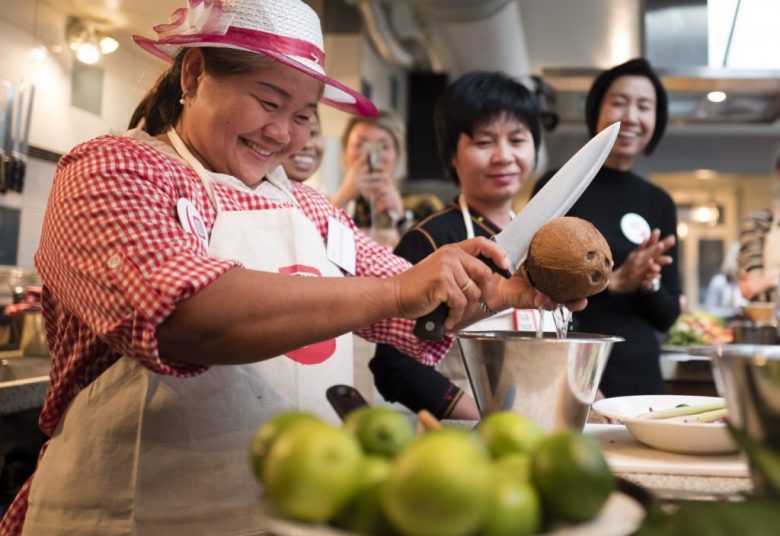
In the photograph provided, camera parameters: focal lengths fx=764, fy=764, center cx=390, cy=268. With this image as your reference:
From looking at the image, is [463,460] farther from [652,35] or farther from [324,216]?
[652,35]

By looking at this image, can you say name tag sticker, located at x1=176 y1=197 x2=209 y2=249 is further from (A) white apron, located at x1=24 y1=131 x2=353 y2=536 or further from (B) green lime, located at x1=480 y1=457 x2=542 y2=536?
(B) green lime, located at x1=480 y1=457 x2=542 y2=536

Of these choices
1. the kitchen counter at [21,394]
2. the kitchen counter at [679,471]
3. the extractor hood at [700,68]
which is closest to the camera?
the kitchen counter at [679,471]

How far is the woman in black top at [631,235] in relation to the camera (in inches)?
94.3

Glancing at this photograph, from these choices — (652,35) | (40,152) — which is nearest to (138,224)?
(40,152)

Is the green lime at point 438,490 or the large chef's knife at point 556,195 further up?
the large chef's knife at point 556,195

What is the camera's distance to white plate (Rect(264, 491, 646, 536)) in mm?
578

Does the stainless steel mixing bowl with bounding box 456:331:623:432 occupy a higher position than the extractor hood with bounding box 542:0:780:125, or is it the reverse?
the extractor hood with bounding box 542:0:780:125

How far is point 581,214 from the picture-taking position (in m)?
2.55

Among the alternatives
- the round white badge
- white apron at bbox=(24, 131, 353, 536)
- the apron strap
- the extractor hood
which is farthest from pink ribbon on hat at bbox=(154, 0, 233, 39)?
the extractor hood

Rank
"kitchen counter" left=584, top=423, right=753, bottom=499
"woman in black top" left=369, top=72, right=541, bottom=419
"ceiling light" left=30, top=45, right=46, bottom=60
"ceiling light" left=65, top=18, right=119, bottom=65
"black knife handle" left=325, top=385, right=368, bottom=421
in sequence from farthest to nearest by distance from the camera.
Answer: "ceiling light" left=65, top=18, right=119, bottom=65 → "ceiling light" left=30, top=45, right=46, bottom=60 → "woman in black top" left=369, top=72, right=541, bottom=419 → "black knife handle" left=325, top=385, right=368, bottom=421 → "kitchen counter" left=584, top=423, right=753, bottom=499

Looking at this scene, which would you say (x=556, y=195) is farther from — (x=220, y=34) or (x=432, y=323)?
(x=220, y=34)

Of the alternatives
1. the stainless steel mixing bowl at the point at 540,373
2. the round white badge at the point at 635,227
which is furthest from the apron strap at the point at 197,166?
the round white badge at the point at 635,227

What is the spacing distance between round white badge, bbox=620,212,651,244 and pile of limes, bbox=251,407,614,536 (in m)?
2.02

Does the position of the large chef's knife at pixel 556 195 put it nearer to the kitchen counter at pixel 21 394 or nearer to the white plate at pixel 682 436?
the white plate at pixel 682 436
